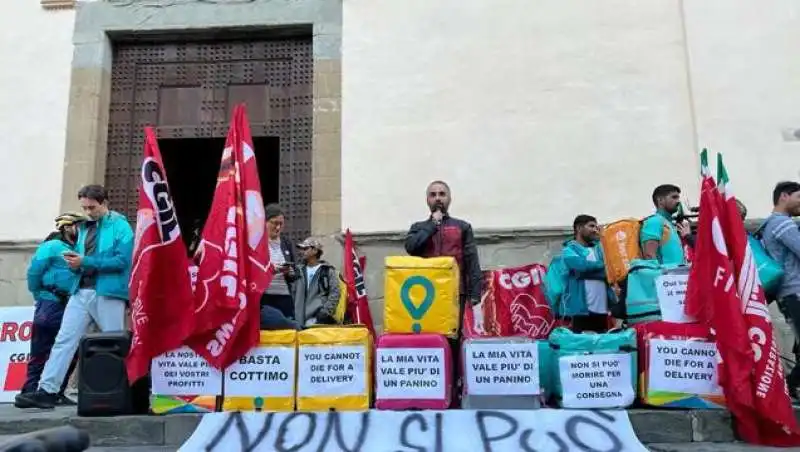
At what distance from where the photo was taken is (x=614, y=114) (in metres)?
9.59

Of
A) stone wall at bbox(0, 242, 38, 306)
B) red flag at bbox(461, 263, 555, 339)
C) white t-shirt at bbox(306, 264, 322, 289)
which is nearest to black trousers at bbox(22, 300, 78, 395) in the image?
white t-shirt at bbox(306, 264, 322, 289)

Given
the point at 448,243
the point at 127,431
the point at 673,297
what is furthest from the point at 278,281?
the point at 673,297

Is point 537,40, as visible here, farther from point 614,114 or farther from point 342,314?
point 342,314

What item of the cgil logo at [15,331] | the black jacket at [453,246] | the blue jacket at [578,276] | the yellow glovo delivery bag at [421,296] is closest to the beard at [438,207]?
the black jacket at [453,246]

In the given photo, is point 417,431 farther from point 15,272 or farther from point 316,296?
point 15,272

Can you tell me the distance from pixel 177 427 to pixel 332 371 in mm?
1163

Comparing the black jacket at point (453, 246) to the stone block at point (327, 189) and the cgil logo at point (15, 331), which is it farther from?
the cgil logo at point (15, 331)

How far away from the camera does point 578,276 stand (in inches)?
274

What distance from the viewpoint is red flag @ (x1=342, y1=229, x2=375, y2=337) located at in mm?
8562

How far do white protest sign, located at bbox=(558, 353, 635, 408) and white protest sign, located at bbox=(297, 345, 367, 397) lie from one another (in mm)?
1479

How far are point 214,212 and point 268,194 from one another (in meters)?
5.96

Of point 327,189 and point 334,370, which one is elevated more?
point 327,189

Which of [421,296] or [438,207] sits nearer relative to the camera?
[421,296]

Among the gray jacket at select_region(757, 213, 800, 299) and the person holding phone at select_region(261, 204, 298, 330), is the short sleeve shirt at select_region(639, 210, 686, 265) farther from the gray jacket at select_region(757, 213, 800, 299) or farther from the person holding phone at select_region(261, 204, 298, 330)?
the person holding phone at select_region(261, 204, 298, 330)
